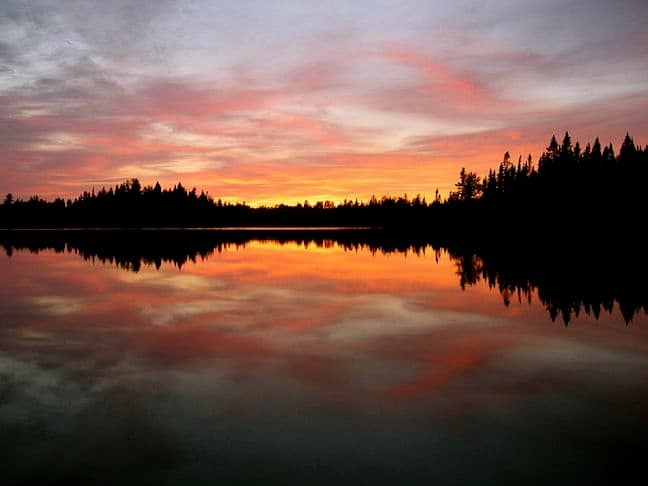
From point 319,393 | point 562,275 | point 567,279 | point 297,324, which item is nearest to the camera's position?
point 319,393

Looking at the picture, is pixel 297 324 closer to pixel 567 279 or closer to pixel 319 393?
pixel 319 393

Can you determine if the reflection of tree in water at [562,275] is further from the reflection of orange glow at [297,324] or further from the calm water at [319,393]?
the calm water at [319,393]

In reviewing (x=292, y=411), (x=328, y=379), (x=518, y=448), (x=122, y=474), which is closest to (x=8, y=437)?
(x=122, y=474)

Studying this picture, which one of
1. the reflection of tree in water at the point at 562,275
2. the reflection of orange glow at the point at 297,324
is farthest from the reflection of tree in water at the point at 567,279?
the reflection of orange glow at the point at 297,324

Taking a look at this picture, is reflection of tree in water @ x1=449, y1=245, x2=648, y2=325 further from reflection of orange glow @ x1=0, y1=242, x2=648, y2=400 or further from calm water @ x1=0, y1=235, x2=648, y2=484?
calm water @ x1=0, y1=235, x2=648, y2=484

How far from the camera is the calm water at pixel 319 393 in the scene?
9.33 meters

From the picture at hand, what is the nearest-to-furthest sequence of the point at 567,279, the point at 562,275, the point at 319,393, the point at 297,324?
the point at 319,393, the point at 297,324, the point at 567,279, the point at 562,275

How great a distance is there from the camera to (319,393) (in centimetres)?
1293

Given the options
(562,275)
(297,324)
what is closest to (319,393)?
(297,324)

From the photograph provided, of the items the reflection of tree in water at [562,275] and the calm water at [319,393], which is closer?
the calm water at [319,393]

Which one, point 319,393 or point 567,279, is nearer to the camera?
point 319,393

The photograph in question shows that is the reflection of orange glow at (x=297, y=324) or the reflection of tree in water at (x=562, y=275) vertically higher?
the reflection of tree in water at (x=562, y=275)

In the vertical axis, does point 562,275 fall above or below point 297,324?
above

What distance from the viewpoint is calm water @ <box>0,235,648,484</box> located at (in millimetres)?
9328
